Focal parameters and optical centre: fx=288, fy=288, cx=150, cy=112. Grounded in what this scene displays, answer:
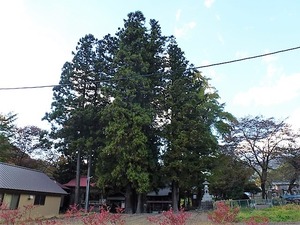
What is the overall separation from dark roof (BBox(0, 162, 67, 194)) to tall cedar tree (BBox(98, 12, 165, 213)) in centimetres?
471

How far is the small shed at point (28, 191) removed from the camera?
1844cm

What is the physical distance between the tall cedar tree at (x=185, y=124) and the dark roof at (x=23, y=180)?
31.4ft

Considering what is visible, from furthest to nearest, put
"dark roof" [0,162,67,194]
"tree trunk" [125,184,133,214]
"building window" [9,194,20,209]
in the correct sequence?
1. "tree trunk" [125,184,133,214]
2. "dark roof" [0,162,67,194]
3. "building window" [9,194,20,209]

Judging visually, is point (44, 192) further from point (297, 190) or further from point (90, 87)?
point (297, 190)

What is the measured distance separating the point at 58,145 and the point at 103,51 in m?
10.1

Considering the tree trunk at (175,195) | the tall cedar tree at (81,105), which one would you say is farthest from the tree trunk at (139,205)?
the tall cedar tree at (81,105)

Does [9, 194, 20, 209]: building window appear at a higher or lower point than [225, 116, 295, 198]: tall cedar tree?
lower

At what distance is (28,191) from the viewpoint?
1994 cm

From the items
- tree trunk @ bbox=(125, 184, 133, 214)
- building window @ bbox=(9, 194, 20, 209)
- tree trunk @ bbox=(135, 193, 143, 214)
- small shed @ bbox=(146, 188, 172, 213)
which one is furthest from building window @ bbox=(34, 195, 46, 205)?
small shed @ bbox=(146, 188, 172, 213)

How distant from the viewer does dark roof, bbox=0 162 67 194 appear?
18773 millimetres

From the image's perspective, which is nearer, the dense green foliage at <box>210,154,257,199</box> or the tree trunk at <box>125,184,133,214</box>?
the tree trunk at <box>125,184,133,214</box>

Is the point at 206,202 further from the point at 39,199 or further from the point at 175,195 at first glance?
the point at 39,199

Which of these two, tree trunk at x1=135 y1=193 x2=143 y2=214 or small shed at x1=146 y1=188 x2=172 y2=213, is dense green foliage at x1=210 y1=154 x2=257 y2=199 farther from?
small shed at x1=146 y1=188 x2=172 y2=213

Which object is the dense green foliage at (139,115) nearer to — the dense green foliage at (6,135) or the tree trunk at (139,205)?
the tree trunk at (139,205)
